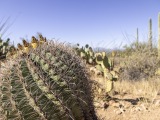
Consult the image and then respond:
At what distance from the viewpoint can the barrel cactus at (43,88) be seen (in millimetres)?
2473

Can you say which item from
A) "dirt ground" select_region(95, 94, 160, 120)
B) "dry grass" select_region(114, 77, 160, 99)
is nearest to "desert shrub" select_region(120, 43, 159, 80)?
"dry grass" select_region(114, 77, 160, 99)

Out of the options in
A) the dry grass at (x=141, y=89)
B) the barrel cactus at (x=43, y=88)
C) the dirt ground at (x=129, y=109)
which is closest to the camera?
the barrel cactus at (x=43, y=88)

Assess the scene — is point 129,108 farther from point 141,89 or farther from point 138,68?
point 138,68

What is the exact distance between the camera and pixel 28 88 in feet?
8.07

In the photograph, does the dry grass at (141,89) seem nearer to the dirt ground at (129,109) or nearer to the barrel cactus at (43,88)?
the dirt ground at (129,109)

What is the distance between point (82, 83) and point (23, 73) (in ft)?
1.77

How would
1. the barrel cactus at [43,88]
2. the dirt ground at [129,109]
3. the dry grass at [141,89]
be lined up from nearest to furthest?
the barrel cactus at [43,88] < the dirt ground at [129,109] < the dry grass at [141,89]

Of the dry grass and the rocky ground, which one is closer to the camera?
the rocky ground

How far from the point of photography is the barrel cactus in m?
2.47

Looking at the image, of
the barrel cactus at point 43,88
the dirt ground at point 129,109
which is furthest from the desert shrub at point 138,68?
the barrel cactus at point 43,88

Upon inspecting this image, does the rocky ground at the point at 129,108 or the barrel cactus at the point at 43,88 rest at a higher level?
the barrel cactus at the point at 43,88

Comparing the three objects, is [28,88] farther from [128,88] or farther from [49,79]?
[128,88]

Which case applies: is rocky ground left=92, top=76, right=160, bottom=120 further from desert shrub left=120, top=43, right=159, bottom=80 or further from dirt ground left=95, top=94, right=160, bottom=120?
desert shrub left=120, top=43, right=159, bottom=80

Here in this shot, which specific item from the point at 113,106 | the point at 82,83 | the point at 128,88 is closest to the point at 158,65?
the point at 128,88
